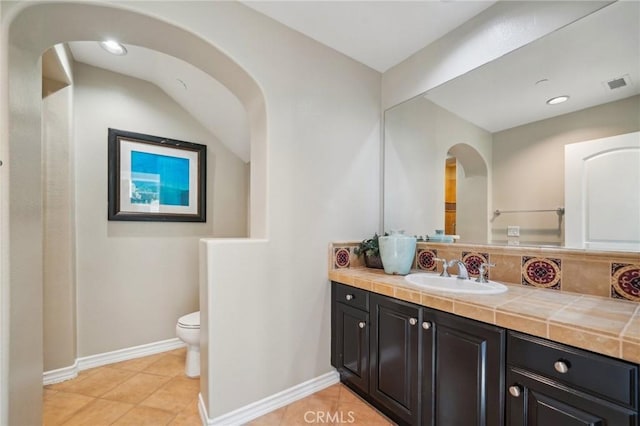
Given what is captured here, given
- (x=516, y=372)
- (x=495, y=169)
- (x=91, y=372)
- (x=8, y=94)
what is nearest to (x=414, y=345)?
(x=516, y=372)

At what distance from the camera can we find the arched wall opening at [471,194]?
177cm

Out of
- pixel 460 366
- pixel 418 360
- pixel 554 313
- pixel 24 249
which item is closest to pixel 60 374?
pixel 24 249

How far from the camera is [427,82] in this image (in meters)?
1.98

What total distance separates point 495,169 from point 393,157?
77 centimetres

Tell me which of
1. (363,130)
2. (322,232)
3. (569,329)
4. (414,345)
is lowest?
(414,345)

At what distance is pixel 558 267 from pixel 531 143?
2.33 ft

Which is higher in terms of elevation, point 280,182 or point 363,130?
point 363,130

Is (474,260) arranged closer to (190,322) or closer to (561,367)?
(561,367)

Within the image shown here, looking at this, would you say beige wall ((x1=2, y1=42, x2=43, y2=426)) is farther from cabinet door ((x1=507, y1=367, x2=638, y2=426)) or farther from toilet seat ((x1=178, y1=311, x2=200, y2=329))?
cabinet door ((x1=507, y1=367, x2=638, y2=426))

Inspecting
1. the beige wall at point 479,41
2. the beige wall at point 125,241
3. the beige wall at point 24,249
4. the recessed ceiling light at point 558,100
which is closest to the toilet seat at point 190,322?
the beige wall at point 125,241

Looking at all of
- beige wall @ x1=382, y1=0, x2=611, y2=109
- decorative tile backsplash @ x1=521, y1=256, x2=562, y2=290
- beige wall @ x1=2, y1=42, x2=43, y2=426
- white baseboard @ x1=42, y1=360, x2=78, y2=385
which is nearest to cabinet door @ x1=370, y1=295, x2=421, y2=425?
decorative tile backsplash @ x1=521, y1=256, x2=562, y2=290

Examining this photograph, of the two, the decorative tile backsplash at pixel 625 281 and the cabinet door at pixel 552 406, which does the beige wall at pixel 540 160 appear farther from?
the cabinet door at pixel 552 406

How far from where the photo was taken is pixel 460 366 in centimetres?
120

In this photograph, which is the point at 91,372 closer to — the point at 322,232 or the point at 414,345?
the point at 322,232
